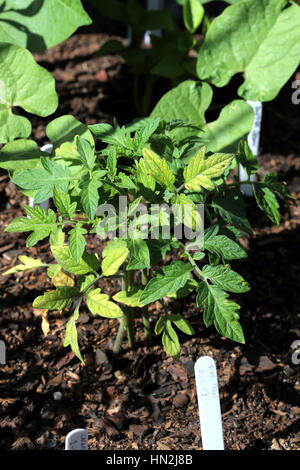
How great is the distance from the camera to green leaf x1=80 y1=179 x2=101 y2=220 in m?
1.04

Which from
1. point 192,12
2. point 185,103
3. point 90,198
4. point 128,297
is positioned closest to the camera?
point 90,198

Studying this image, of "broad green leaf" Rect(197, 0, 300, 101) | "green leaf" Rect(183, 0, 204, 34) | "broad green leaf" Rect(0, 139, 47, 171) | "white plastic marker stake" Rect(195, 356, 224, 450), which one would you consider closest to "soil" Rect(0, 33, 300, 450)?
"white plastic marker stake" Rect(195, 356, 224, 450)

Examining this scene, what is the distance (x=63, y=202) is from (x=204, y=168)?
31 cm

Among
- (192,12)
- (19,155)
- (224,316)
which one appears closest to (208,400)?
(224,316)

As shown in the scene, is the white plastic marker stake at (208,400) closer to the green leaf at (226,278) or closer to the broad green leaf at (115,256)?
the green leaf at (226,278)

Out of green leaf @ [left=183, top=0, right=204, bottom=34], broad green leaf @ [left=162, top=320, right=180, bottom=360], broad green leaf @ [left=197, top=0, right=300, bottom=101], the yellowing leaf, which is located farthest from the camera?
green leaf @ [left=183, top=0, right=204, bottom=34]

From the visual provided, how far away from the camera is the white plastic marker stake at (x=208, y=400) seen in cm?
113

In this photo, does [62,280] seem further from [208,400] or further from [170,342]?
[208,400]

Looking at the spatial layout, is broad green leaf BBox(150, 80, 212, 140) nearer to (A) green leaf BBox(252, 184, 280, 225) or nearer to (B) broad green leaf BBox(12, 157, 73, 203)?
(A) green leaf BBox(252, 184, 280, 225)

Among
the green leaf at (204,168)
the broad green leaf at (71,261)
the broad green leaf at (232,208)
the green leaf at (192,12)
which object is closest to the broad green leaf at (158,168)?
the green leaf at (204,168)

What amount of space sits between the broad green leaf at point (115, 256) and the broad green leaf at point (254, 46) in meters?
0.91

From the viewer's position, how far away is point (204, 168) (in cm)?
108

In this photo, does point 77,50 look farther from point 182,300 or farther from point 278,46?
point 182,300

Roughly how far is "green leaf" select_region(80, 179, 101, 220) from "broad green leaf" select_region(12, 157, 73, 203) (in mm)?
94
